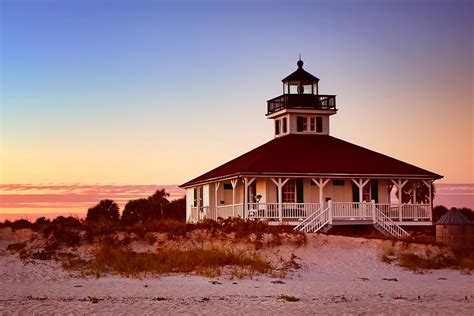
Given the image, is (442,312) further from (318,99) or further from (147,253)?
(318,99)

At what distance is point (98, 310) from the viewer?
1783cm

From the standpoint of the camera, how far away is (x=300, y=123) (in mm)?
44594

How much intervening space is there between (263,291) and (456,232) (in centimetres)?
1220

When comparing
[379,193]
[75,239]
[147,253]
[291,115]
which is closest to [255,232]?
[147,253]

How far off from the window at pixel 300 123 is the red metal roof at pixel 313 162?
2.51ft

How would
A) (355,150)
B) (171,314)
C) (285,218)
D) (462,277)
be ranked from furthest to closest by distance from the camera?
(355,150), (285,218), (462,277), (171,314)

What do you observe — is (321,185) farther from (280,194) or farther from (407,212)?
(407,212)

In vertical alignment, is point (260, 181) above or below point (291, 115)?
below

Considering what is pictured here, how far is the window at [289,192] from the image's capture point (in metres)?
39.2

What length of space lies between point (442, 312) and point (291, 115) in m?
26.4

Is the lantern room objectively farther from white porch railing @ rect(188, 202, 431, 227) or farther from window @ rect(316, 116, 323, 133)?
white porch railing @ rect(188, 202, 431, 227)

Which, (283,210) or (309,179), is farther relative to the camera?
(309,179)

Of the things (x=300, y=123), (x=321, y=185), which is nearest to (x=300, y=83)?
(x=300, y=123)

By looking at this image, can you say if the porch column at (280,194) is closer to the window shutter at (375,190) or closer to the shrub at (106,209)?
the window shutter at (375,190)
